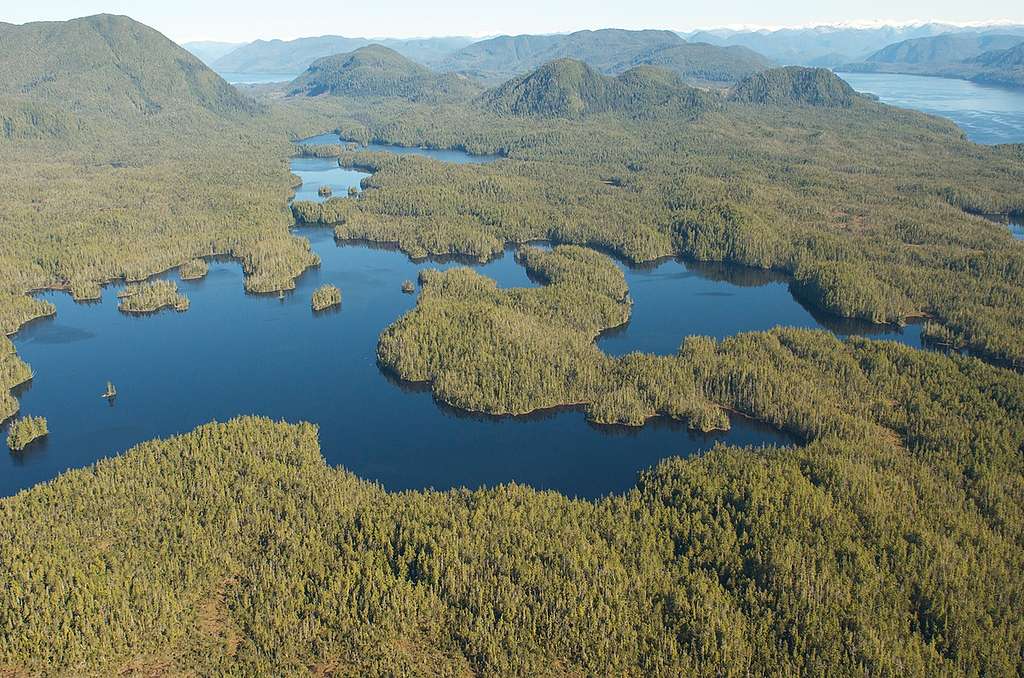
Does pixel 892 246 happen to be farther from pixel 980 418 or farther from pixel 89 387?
pixel 89 387

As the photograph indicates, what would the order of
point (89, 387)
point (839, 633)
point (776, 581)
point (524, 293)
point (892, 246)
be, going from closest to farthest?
point (839, 633), point (776, 581), point (89, 387), point (524, 293), point (892, 246)

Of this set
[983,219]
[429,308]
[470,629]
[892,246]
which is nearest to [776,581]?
[470,629]

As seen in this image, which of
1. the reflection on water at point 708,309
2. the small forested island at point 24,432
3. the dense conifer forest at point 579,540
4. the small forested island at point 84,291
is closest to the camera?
the dense conifer forest at point 579,540

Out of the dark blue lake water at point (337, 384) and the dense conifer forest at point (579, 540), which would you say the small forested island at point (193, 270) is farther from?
the dense conifer forest at point (579, 540)

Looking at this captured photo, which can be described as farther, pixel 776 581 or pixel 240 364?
pixel 240 364

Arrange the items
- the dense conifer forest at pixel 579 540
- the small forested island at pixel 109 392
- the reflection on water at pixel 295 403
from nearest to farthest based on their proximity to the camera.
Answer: the dense conifer forest at pixel 579 540 → the reflection on water at pixel 295 403 → the small forested island at pixel 109 392

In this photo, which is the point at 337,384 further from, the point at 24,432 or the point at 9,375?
the point at 9,375

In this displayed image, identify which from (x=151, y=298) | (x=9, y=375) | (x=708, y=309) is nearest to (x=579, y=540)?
(x=708, y=309)

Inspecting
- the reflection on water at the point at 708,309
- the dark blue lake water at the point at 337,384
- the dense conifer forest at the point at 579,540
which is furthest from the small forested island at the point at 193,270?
the reflection on water at the point at 708,309
